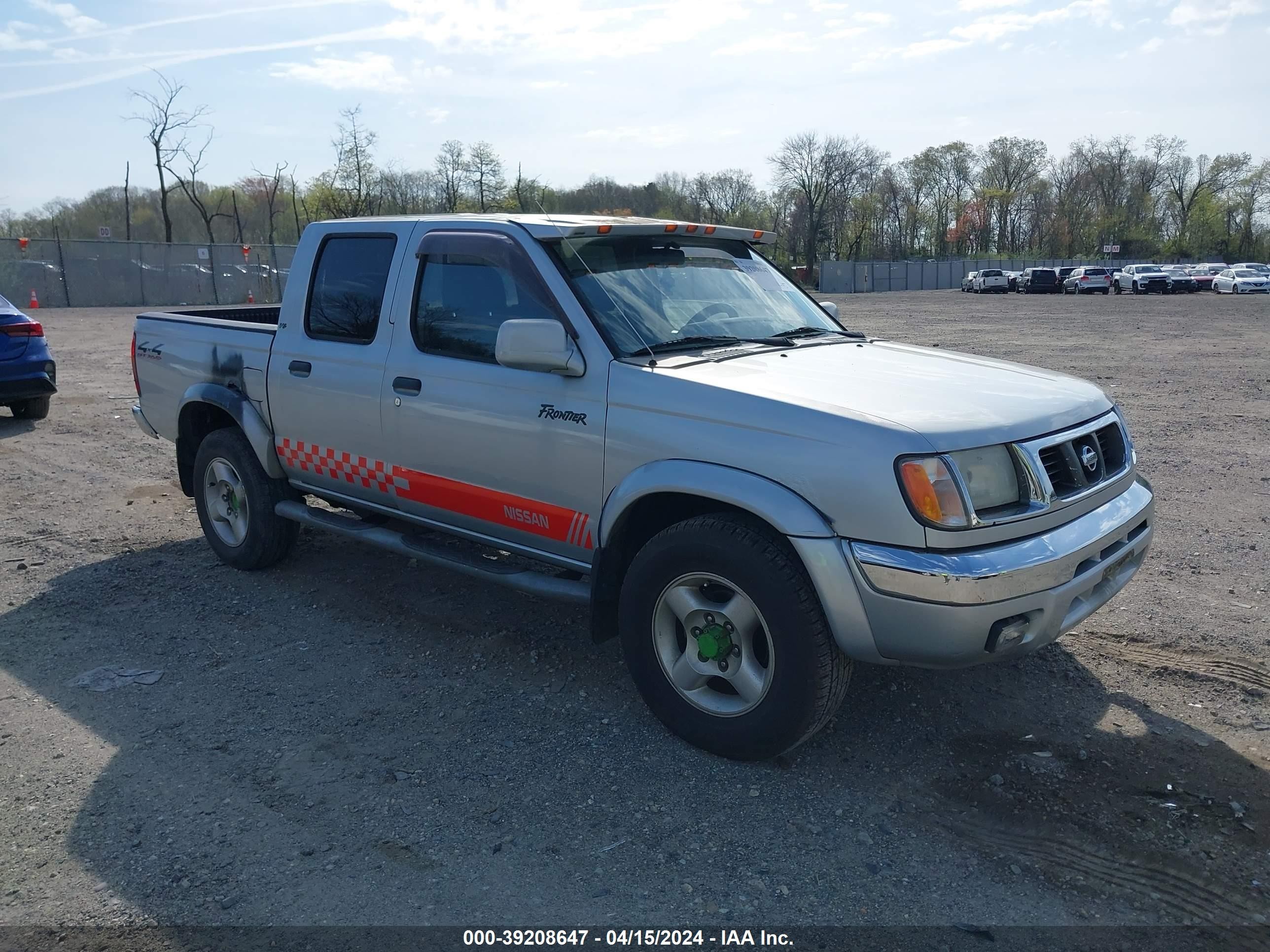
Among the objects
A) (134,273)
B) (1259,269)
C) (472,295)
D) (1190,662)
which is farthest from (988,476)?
(1259,269)

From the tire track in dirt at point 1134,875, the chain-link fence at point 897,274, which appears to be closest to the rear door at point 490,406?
the tire track in dirt at point 1134,875

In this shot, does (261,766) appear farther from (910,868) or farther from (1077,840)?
(1077,840)

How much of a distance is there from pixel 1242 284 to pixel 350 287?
55.4m

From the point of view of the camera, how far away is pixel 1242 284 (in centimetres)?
4956

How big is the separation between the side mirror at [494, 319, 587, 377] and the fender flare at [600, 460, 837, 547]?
556 millimetres

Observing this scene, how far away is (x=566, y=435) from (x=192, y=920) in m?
2.12

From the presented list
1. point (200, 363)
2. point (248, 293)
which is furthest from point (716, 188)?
point (200, 363)

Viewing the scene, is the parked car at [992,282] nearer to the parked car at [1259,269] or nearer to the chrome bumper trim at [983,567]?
the parked car at [1259,269]

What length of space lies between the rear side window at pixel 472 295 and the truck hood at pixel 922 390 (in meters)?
0.83

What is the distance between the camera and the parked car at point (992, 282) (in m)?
61.7

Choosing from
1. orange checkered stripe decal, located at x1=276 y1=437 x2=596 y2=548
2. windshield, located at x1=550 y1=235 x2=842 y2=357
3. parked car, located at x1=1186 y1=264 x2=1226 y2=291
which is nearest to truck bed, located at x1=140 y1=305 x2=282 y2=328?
orange checkered stripe decal, located at x1=276 y1=437 x2=596 y2=548

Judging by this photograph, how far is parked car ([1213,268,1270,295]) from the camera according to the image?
49.5m

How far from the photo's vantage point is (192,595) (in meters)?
5.65

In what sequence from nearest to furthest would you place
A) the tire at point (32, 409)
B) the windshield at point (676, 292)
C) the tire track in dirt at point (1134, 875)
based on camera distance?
the tire track in dirt at point (1134, 875)
the windshield at point (676, 292)
the tire at point (32, 409)
